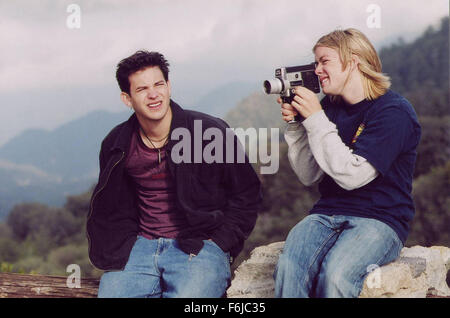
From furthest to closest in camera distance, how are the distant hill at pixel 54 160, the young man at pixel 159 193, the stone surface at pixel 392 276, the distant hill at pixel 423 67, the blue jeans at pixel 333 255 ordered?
the distant hill at pixel 54 160 < the distant hill at pixel 423 67 < the young man at pixel 159 193 < the stone surface at pixel 392 276 < the blue jeans at pixel 333 255

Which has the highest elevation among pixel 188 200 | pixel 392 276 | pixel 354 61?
pixel 354 61

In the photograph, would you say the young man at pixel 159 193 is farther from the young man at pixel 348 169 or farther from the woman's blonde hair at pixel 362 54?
the woman's blonde hair at pixel 362 54

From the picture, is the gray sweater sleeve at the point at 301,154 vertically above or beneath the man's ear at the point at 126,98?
beneath

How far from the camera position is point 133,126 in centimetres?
383

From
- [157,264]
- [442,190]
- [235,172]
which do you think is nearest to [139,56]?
[235,172]

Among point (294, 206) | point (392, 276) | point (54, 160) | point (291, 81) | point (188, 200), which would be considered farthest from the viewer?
point (54, 160)

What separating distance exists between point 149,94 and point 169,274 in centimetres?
120

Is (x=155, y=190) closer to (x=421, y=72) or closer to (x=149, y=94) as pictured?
(x=149, y=94)

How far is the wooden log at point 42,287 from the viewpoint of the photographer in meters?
3.92

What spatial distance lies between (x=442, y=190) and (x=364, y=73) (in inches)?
1192

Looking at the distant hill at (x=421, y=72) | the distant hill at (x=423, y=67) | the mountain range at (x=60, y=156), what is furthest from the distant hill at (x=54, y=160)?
the distant hill at (x=423, y=67)

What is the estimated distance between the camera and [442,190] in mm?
31141

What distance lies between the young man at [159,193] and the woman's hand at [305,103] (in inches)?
24.1

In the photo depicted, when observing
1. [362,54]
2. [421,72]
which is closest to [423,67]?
[421,72]
